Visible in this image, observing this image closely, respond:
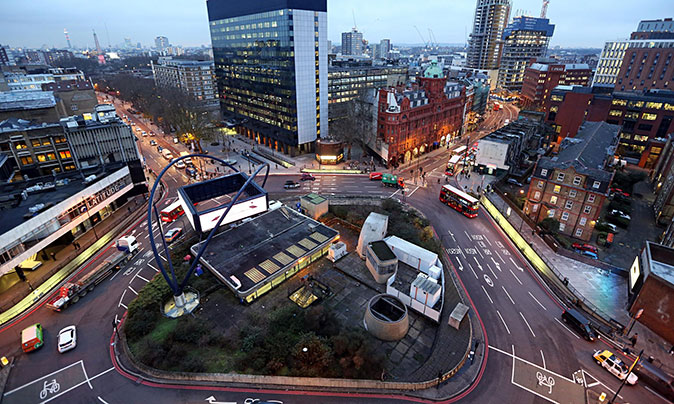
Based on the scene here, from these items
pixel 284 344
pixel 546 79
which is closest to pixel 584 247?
pixel 284 344

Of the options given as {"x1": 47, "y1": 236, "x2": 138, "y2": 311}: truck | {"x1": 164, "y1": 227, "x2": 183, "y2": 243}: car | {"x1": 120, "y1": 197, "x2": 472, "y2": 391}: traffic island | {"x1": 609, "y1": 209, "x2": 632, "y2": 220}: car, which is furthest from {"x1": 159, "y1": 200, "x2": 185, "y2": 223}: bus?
{"x1": 609, "y1": 209, "x2": 632, "y2": 220}: car

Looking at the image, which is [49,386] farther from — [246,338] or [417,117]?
[417,117]

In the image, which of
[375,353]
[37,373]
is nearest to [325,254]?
[375,353]

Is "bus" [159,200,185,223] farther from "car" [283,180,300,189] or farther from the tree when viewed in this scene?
the tree

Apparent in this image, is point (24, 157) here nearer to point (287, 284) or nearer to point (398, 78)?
point (287, 284)

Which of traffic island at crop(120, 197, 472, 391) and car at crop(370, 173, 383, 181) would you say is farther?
car at crop(370, 173, 383, 181)

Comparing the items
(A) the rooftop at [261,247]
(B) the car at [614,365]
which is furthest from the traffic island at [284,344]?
(B) the car at [614,365]

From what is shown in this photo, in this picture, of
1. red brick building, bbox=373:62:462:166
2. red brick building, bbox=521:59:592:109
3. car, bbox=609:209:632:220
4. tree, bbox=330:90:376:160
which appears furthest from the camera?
red brick building, bbox=521:59:592:109
